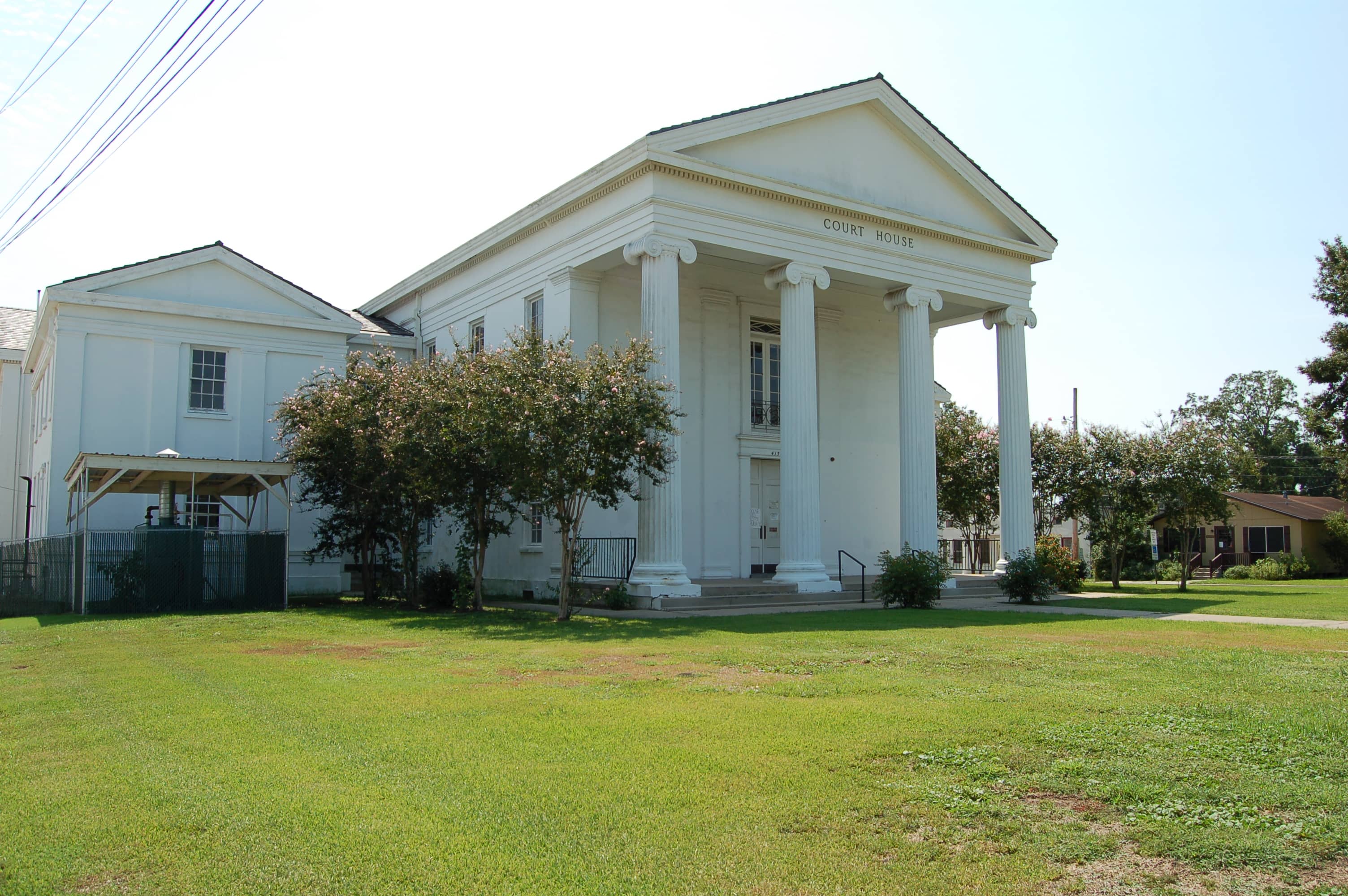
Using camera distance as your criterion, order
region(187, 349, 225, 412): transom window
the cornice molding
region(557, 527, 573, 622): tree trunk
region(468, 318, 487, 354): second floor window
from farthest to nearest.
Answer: region(468, 318, 487, 354): second floor window
region(187, 349, 225, 412): transom window
the cornice molding
region(557, 527, 573, 622): tree trunk

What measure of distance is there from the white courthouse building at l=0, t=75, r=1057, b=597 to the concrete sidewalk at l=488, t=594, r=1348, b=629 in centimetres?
114

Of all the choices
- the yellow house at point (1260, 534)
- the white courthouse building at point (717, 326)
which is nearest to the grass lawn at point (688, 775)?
the white courthouse building at point (717, 326)

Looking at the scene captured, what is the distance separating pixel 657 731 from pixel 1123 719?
3.49 metres

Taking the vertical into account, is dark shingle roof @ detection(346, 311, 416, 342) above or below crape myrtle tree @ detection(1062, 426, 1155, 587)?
above

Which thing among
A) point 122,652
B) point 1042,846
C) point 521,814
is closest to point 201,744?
point 521,814

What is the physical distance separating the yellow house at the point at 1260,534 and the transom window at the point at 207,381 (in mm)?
38890

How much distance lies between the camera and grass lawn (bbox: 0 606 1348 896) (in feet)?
16.0

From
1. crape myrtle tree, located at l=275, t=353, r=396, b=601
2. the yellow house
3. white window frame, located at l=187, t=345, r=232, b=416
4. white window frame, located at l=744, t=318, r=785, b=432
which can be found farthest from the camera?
the yellow house

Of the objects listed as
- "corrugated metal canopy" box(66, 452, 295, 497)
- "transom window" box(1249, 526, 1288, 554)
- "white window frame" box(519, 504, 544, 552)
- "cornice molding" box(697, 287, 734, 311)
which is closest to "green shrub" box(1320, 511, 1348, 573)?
"transom window" box(1249, 526, 1288, 554)

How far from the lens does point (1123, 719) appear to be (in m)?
7.80

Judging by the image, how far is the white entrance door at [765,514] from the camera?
Answer: 88.8 ft

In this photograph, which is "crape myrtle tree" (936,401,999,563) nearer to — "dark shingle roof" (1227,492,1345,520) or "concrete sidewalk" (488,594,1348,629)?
"concrete sidewalk" (488,594,1348,629)

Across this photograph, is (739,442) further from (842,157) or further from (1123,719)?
(1123,719)

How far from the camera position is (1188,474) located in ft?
99.3
